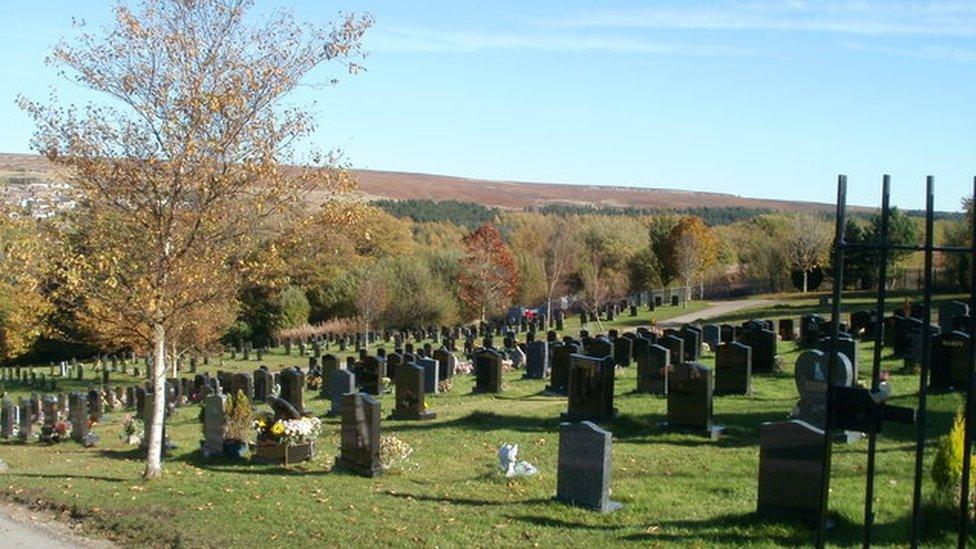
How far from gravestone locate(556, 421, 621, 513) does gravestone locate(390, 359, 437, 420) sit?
8.47 metres

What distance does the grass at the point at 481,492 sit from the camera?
10.6 metres

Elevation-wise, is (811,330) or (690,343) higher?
(811,330)

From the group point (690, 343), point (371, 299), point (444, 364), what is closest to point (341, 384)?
point (444, 364)

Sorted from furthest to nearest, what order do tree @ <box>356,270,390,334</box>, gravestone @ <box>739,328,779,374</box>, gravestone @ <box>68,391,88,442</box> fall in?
tree @ <box>356,270,390,334</box>
gravestone @ <box>739,328,779,374</box>
gravestone @ <box>68,391,88,442</box>

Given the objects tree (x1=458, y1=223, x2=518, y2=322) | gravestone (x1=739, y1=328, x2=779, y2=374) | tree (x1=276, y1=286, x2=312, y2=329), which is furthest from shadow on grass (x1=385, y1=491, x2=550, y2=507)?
tree (x1=458, y1=223, x2=518, y2=322)

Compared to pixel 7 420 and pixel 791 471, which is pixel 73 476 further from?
pixel 791 471

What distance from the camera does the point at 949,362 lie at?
18734 millimetres

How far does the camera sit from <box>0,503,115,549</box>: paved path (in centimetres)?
1236

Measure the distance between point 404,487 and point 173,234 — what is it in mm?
5043

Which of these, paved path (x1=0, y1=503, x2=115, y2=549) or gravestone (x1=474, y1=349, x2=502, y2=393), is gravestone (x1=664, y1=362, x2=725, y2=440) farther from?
A: paved path (x1=0, y1=503, x2=115, y2=549)

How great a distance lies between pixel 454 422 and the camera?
19.3 metres

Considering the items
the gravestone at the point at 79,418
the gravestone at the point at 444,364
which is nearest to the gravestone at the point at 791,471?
the gravestone at the point at 79,418

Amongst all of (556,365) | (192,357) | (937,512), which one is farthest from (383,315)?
(937,512)

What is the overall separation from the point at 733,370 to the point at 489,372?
635cm
